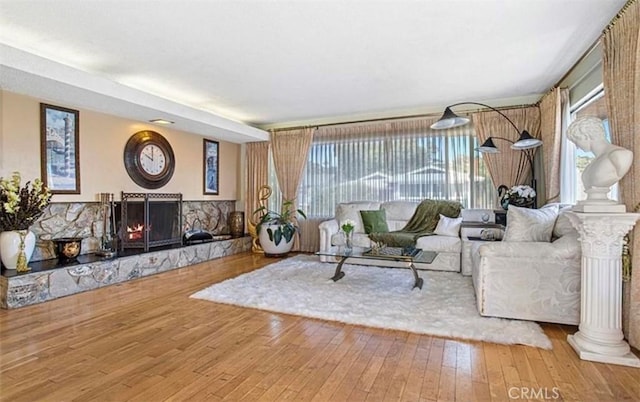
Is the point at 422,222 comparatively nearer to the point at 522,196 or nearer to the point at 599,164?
the point at 522,196

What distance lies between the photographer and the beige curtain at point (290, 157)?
6.19 m

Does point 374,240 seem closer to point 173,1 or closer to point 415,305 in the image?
point 415,305

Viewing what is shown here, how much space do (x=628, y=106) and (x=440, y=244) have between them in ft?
8.31

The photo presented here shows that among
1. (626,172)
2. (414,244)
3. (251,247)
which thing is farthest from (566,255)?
(251,247)

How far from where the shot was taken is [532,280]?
262 centimetres

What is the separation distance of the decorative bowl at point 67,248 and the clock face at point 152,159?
1.43 meters

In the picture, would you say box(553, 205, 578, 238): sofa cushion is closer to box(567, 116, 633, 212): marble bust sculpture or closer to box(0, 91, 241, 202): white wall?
box(567, 116, 633, 212): marble bust sculpture

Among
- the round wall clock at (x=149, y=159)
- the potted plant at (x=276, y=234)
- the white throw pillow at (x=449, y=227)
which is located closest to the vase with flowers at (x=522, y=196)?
the white throw pillow at (x=449, y=227)

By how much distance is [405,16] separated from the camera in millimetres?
2598

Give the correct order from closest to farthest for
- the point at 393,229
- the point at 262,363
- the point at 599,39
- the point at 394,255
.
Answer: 1. the point at 262,363
2. the point at 599,39
3. the point at 394,255
4. the point at 393,229

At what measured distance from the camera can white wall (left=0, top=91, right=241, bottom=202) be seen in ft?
11.5

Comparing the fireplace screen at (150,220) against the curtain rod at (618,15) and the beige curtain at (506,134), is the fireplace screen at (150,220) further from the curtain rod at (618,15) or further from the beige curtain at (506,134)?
the curtain rod at (618,15)

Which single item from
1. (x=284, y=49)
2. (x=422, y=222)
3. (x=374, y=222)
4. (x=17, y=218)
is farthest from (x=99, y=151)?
(x=422, y=222)

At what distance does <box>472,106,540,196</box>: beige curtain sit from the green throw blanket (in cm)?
75
